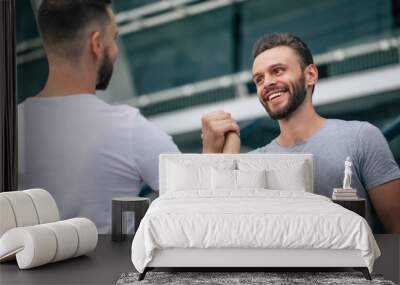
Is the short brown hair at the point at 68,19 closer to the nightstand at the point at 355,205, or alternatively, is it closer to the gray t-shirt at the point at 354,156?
the gray t-shirt at the point at 354,156

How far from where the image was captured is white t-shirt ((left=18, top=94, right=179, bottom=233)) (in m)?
6.90

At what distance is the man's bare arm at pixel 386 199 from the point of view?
22.0ft

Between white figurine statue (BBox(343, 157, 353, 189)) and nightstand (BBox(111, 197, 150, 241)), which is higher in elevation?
white figurine statue (BBox(343, 157, 353, 189))

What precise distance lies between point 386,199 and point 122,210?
266cm

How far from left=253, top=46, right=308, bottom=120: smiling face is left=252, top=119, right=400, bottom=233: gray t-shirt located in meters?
0.41

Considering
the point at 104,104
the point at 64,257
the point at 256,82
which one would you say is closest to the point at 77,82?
the point at 104,104

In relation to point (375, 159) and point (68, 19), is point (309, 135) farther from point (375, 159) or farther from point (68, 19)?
point (68, 19)

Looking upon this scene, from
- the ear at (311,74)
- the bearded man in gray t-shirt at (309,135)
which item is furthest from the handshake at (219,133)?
the ear at (311,74)

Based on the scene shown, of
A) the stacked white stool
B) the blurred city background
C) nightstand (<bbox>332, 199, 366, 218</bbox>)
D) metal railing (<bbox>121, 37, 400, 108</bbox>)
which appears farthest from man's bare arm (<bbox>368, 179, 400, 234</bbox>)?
the stacked white stool

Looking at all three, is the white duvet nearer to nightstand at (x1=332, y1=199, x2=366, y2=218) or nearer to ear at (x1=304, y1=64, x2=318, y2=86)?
nightstand at (x1=332, y1=199, x2=366, y2=218)

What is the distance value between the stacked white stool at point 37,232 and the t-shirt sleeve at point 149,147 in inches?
56.6

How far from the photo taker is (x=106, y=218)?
6.95m

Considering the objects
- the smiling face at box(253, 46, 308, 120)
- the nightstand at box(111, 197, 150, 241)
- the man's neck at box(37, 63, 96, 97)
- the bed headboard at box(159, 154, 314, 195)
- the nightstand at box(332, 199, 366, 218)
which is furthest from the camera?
the man's neck at box(37, 63, 96, 97)

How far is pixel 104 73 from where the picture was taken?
7.07 metres
